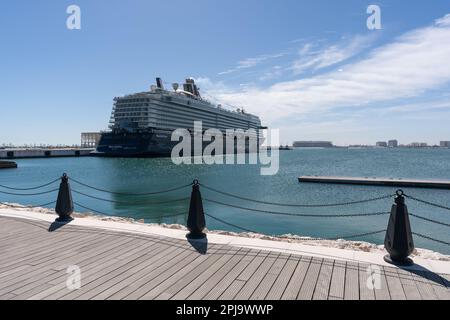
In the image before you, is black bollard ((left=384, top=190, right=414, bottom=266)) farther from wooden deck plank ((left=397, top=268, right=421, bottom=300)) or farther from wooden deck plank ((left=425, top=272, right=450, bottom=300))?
wooden deck plank ((left=425, top=272, right=450, bottom=300))

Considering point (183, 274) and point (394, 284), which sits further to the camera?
point (183, 274)

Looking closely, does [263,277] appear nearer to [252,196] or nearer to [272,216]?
[272,216]

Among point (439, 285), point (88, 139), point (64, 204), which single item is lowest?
point (439, 285)

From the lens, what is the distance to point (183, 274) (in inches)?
180

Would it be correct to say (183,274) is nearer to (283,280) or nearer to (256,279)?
(256,279)

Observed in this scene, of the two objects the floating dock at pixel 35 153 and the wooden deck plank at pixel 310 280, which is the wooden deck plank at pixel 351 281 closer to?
the wooden deck plank at pixel 310 280

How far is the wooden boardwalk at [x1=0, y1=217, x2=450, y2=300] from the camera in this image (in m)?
3.94

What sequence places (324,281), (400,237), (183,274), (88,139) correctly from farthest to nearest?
1. (88,139)
2. (400,237)
3. (183,274)
4. (324,281)

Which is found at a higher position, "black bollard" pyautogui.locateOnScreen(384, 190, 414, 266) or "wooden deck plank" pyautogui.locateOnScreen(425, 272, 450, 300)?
"black bollard" pyautogui.locateOnScreen(384, 190, 414, 266)

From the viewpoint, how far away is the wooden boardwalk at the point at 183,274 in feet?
12.9

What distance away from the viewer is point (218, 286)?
416cm

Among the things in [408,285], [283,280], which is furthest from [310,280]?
[408,285]

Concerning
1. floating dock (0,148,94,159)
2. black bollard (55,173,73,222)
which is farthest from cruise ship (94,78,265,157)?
black bollard (55,173,73,222)

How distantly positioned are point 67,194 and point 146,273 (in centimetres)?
418
